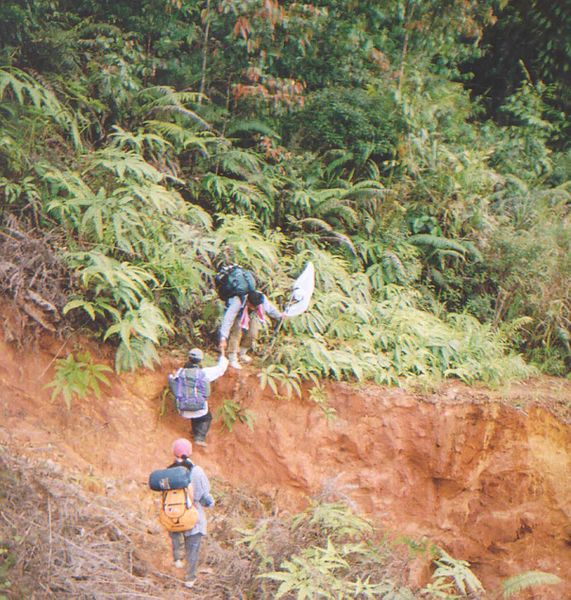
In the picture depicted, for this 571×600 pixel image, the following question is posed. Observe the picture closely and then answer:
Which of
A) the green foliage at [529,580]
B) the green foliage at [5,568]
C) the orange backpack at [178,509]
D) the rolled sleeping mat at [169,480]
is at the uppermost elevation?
the rolled sleeping mat at [169,480]

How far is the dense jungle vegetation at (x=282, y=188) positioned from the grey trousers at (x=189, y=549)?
185cm

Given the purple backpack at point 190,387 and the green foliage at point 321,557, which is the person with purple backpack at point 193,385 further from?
the green foliage at point 321,557

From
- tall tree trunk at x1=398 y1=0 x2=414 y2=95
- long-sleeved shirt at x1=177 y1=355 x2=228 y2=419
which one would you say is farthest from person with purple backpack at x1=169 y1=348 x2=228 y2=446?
tall tree trunk at x1=398 y1=0 x2=414 y2=95

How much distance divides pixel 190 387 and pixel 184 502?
1.32 meters

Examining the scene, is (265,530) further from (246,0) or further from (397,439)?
(246,0)

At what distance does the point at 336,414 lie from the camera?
759 centimetres

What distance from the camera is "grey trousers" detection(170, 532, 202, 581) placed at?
5.55 m

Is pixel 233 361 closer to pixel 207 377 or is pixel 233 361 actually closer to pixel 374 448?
pixel 207 377

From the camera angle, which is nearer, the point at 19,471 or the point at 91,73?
the point at 19,471

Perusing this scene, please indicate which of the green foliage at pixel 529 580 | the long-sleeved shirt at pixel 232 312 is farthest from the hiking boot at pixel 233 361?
the green foliage at pixel 529 580

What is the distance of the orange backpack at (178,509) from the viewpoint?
5.27 m

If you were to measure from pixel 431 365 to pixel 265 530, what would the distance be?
3346 millimetres

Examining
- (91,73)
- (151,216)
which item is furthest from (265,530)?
(91,73)

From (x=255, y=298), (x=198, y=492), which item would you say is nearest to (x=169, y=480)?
(x=198, y=492)
